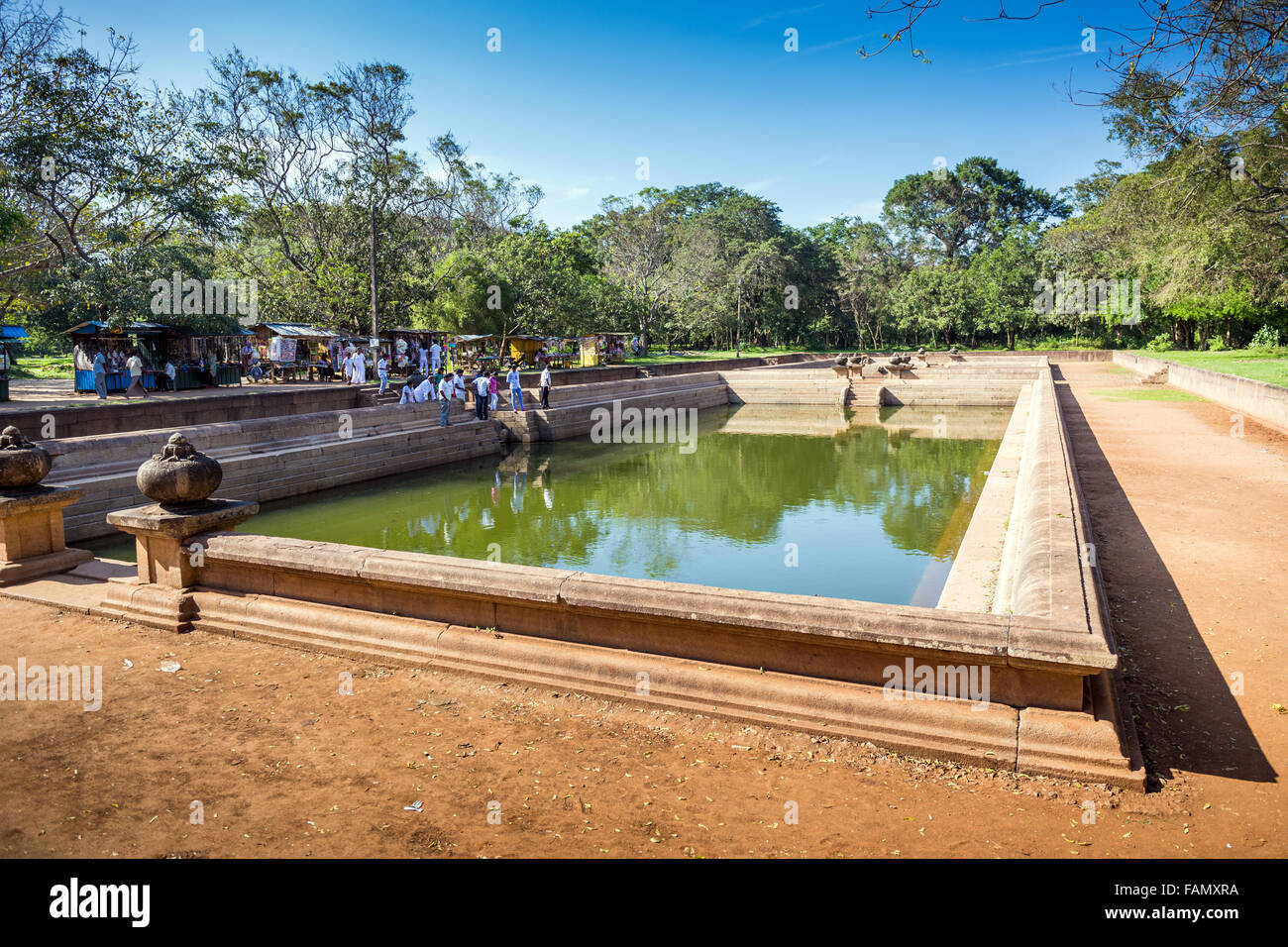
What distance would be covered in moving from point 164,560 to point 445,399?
13502mm

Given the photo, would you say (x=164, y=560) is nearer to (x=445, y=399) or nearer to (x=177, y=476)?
(x=177, y=476)

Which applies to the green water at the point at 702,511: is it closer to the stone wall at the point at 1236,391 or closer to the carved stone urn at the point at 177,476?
the carved stone urn at the point at 177,476

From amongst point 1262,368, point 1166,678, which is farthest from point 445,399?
point 1262,368

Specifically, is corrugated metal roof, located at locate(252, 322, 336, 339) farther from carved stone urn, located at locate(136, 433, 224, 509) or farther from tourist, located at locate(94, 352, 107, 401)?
carved stone urn, located at locate(136, 433, 224, 509)

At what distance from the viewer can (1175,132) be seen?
5.45 meters

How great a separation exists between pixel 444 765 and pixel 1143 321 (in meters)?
57.5

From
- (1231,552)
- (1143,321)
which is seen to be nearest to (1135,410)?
(1231,552)

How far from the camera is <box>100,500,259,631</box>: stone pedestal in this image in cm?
547

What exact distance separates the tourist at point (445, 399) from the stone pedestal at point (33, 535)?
11910mm

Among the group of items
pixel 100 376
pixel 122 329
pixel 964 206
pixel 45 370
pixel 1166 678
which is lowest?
pixel 1166 678

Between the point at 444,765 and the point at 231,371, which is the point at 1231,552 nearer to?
the point at 444,765

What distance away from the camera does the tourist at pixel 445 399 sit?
18859 millimetres

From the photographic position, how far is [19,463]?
627 cm

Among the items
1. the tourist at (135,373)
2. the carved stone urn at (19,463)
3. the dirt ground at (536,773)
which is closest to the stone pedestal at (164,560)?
the dirt ground at (536,773)
